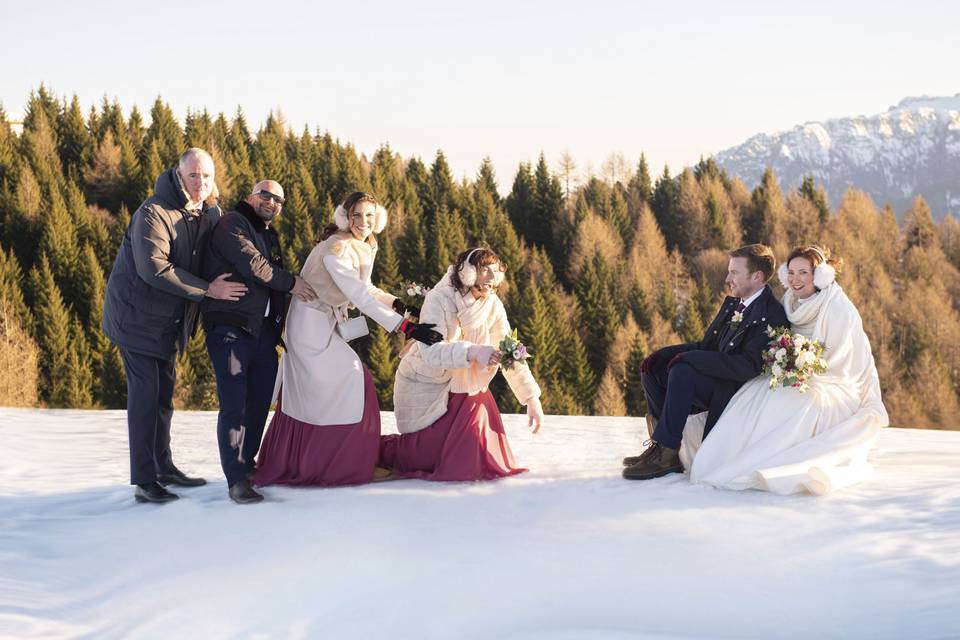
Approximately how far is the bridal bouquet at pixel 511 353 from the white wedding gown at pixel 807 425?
1226 millimetres

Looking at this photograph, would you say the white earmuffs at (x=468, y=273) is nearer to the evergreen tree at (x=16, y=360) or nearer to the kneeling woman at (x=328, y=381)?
the kneeling woman at (x=328, y=381)

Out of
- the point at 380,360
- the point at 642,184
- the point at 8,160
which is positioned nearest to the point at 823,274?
the point at 380,360

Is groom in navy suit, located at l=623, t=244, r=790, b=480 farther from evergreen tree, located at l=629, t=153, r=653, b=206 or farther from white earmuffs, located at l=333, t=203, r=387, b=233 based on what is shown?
evergreen tree, located at l=629, t=153, r=653, b=206

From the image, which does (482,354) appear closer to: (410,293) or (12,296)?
(410,293)

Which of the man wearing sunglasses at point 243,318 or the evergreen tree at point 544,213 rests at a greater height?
the evergreen tree at point 544,213

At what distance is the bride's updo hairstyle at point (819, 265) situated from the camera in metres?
5.77

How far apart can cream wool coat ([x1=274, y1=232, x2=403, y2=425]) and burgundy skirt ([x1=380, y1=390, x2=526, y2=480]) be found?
1.56ft

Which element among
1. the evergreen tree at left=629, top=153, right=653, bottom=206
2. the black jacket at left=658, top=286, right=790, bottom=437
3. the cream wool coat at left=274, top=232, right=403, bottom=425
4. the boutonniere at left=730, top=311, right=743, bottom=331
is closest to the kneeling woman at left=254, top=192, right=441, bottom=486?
the cream wool coat at left=274, top=232, right=403, bottom=425

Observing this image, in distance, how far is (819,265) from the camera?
228 inches

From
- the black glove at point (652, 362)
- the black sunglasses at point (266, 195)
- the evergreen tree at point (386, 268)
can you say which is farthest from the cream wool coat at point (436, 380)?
the evergreen tree at point (386, 268)

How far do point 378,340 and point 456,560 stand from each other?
153 feet

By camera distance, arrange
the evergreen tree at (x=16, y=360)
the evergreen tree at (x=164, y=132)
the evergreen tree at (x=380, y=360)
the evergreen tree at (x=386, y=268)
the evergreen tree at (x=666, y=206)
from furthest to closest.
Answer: the evergreen tree at (x=666, y=206) < the evergreen tree at (x=164, y=132) < the evergreen tree at (x=386, y=268) < the evergreen tree at (x=380, y=360) < the evergreen tree at (x=16, y=360)

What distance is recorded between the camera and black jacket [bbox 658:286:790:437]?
5789mm

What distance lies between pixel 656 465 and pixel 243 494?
8.66 ft
